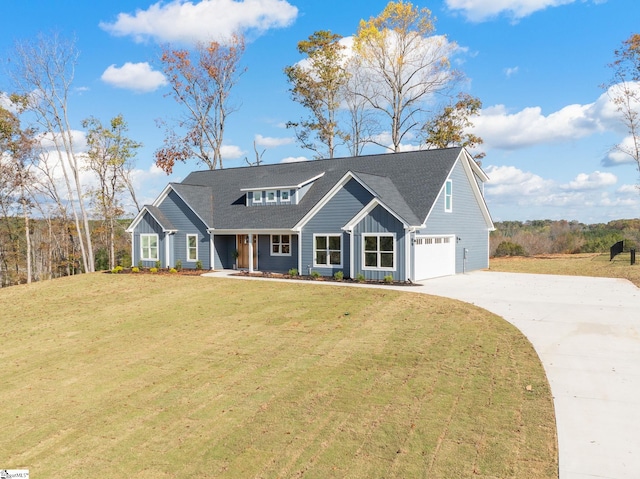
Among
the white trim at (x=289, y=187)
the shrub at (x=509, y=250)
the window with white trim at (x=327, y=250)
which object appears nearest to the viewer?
the window with white trim at (x=327, y=250)

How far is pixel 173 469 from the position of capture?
5598mm

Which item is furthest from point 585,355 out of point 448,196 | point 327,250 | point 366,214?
point 448,196

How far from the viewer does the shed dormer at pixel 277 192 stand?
85.2ft

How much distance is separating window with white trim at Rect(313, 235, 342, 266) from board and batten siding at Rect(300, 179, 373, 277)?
0.59 ft

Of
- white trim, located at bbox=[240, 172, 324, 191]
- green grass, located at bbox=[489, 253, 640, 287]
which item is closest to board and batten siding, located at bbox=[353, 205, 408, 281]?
white trim, located at bbox=[240, 172, 324, 191]

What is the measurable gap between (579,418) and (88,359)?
32.5 feet

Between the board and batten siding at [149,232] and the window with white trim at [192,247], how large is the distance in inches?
56.2

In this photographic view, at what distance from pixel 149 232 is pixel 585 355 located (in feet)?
82.0

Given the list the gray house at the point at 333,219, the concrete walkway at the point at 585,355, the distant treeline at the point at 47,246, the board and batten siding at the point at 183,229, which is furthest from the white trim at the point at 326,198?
the distant treeline at the point at 47,246

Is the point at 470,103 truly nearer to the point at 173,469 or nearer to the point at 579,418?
the point at 579,418

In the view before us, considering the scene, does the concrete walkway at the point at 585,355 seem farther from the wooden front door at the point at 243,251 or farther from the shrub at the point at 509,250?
the shrub at the point at 509,250

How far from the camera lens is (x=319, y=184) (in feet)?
87.5

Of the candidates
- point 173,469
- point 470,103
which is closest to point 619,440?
point 173,469

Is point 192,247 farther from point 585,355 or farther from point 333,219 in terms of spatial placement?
point 585,355
